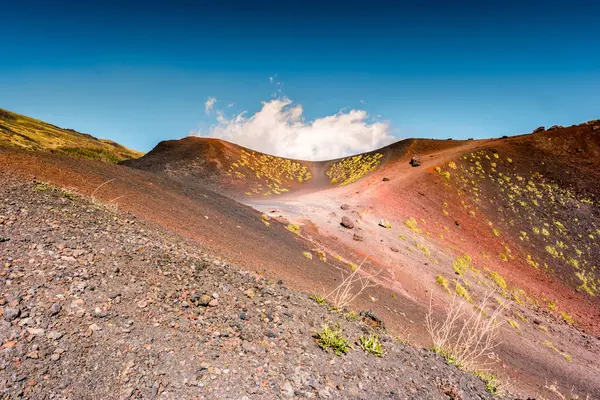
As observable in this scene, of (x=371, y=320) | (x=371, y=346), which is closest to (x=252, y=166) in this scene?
(x=371, y=320)

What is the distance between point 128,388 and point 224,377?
111 centimetres

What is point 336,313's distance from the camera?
689 cm

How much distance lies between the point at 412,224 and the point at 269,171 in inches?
1120

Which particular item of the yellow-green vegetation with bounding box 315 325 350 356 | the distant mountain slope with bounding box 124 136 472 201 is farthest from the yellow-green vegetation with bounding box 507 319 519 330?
the distant mountain slope with bounding box 124 136 472 201

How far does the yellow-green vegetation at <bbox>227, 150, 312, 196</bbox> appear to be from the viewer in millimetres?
41925

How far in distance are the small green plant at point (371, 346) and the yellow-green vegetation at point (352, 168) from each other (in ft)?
129

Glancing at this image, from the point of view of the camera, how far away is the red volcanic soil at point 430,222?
1227 centimetres

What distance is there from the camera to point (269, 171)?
4928cm

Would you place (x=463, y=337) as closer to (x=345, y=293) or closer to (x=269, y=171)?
(x=345, y=293)

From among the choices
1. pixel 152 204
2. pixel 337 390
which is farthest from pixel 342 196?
pixel 337 390

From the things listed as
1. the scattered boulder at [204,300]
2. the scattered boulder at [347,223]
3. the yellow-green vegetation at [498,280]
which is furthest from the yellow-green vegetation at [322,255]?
the yellow-green vegetation at [498,280]

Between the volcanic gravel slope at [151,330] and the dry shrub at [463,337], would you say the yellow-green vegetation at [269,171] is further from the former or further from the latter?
the volcanic gravel slope at [151,330]

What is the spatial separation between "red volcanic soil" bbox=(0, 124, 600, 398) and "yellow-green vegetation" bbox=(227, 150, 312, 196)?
367mm

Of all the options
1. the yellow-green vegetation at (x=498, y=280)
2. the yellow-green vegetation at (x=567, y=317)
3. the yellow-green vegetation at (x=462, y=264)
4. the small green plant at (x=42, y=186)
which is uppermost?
the small green plant at (x=42, y=186)
